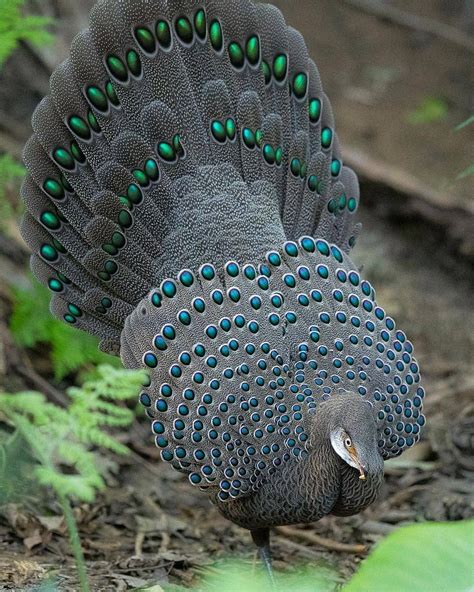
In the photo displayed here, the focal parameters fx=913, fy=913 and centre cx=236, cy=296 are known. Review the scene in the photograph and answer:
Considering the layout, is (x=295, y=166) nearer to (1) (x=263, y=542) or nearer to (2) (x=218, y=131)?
(2) (x=218, y=131)

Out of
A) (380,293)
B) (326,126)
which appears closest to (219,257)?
(326,126)

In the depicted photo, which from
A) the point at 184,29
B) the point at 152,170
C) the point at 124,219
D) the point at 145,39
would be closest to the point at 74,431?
the point at 124,219

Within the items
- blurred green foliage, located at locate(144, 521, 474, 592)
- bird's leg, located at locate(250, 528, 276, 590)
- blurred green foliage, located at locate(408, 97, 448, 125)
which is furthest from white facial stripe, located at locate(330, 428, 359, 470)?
blurred green foliage, located at locate(408, 97, 448, 125)

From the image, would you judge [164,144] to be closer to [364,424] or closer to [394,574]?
[364,424]

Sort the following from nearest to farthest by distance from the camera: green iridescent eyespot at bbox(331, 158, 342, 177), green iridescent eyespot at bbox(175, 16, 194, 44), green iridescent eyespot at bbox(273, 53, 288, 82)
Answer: green iridescent eyespot at bbox(175, 16, 194, 44)
green iridescent eyespot at bbox(273, 53, 288, 82)
green iridescent eyespot at bbox(331, 158, 342, 177)

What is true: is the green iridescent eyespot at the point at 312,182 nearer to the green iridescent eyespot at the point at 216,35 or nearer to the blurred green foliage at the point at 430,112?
the green iridescent eyespot at the point at 216,35

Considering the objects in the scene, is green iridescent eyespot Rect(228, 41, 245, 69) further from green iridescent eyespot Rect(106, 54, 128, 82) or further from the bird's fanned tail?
green iridescent eyespot Rect(106, 54, 128, 82)

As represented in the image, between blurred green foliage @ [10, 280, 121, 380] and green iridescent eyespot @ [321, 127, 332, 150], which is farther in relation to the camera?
blurred green foliage @ [10, 280, 121, 380]
